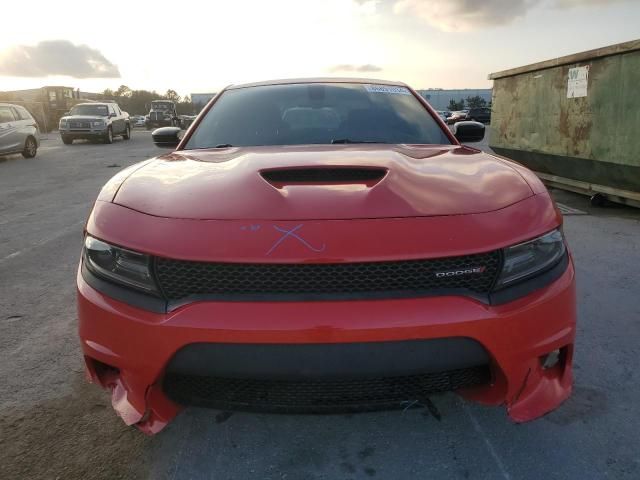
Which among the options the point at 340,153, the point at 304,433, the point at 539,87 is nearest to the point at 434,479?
the point at 304,433

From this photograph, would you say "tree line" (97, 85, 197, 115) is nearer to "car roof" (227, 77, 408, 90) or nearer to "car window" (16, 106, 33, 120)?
"car window" (16, 106, 33, 120)

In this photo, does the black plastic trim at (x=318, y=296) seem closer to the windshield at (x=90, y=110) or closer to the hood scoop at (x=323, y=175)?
the hood scoop at (x=323, y=175)

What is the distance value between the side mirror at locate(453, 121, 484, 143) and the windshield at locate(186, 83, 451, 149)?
399mm

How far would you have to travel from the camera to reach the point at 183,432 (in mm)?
Result: 2129

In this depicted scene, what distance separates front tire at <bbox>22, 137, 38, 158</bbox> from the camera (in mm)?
15214

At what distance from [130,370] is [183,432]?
62 cm

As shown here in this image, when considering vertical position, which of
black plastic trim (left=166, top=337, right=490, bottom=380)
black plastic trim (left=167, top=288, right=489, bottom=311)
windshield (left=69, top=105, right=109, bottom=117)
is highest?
windshield (left=69, top=105, right=109, bottom=117)

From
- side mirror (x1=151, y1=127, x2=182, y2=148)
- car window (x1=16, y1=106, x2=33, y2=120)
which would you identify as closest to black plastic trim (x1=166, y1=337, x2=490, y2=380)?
side mirror (x1=151, y1=127, x2=182, y2=148)

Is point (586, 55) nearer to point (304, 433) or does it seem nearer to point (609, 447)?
point (609, 447)

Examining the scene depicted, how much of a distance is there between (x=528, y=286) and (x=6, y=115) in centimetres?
1616

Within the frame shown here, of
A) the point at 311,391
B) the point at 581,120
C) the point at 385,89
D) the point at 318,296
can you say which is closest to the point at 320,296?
the point at 318,296

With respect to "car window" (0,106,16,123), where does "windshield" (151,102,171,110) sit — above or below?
above

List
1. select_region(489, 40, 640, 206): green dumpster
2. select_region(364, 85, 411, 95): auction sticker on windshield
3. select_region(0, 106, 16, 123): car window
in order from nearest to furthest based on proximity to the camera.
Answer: select_region(364, 85, 411, 95): auction sticker on windshield, select_region(489, 40, 640, 206): green dumpster, select_region(0, 106, 16, 123): car window

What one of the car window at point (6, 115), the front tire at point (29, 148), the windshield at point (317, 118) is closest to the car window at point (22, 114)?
the car window at point (6, 115)
